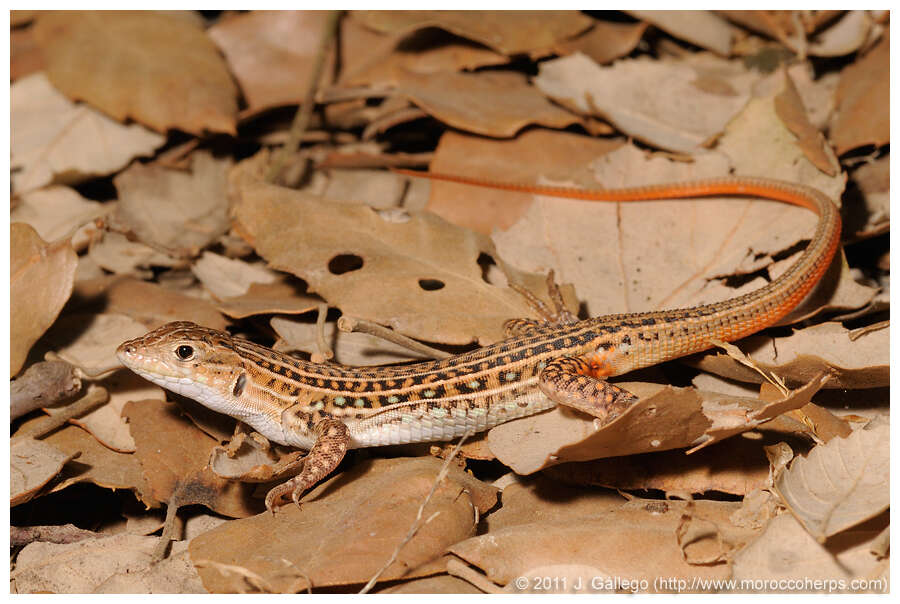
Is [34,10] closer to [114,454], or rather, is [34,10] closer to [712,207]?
[114,454]

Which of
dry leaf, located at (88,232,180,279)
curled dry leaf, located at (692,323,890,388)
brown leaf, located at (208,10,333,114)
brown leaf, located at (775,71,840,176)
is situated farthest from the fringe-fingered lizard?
brown leaf, located at (208,10,333,114)

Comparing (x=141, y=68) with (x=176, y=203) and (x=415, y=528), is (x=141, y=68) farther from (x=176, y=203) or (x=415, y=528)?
(x=415, y=528)

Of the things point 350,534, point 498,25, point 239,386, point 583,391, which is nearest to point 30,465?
point 239,386

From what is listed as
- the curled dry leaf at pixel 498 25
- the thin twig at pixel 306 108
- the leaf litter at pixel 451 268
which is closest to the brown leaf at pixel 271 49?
the leaf litter at pixel 451 268

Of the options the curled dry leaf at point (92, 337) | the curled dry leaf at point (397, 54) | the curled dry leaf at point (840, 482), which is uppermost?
the curled dry leaf at point (397, 54)

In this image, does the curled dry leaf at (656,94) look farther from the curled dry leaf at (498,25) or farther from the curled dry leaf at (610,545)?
the curled dry leaf at (610,545)

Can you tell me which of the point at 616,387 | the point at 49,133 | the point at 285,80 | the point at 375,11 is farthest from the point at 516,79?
the point at 49,133

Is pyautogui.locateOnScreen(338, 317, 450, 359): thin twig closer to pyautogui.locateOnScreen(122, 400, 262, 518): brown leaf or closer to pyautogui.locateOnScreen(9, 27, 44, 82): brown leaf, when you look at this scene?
pyautogui.locateOnScreen(122, 400, 262, 518): brown leaf

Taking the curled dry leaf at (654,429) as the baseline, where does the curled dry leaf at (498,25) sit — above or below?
above
